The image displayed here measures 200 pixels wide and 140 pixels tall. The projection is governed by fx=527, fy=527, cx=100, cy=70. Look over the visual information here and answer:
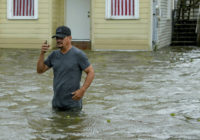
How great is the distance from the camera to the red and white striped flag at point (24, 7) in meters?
21.4

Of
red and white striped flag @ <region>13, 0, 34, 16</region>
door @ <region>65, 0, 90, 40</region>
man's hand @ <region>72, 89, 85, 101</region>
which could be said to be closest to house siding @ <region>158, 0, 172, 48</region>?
door @ <region>65, 0, 90, 40</region>

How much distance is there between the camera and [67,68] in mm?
7672

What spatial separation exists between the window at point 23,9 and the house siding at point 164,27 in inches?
209

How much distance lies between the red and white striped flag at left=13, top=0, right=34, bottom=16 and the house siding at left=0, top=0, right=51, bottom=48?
30 centimetres

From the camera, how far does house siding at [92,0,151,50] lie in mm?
20688

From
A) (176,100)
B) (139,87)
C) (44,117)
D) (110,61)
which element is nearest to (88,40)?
(110,61)

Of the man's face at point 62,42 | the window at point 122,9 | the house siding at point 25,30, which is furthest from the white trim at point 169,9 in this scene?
the man's face at point 62,42

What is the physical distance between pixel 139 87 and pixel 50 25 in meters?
10.7

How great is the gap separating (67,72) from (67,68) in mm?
64

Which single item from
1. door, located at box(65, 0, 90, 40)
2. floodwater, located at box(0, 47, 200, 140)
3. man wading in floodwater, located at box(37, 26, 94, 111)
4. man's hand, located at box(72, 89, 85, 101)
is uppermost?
door, located at box(65, 0, 90, 40)

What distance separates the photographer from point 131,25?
20781mm

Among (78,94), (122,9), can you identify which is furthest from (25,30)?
(78,94)

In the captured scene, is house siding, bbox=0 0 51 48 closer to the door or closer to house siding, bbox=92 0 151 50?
the door

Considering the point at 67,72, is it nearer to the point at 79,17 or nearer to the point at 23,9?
the point at 23,9
